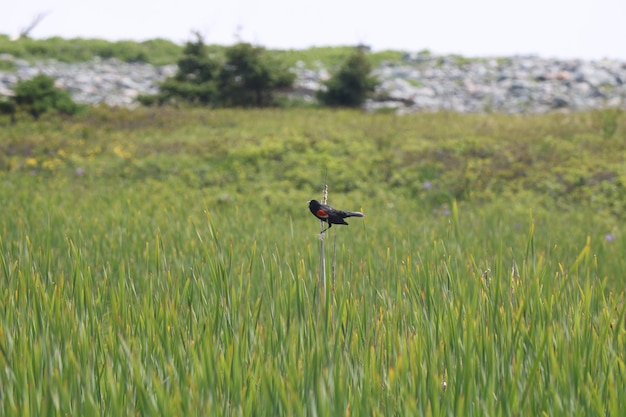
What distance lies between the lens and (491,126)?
42.8 feet

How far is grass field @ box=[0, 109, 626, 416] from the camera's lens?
136 centimetres

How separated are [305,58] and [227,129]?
18.3m

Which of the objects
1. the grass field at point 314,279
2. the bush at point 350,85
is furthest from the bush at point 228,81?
the grass field at point 314,279

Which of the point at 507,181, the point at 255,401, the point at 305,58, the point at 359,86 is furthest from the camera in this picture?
the point at 305,58

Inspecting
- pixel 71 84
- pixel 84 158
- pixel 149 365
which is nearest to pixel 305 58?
pixel 71 84

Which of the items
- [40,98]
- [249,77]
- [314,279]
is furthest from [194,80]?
[314,279]

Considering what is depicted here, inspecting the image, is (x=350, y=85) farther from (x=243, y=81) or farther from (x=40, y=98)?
(x=40, y=98)

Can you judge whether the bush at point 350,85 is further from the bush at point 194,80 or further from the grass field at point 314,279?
the grass field at point 314,279

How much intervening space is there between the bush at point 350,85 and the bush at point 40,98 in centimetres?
716

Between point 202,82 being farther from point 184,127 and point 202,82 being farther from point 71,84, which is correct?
point 71,84

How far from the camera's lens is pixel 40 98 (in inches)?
572

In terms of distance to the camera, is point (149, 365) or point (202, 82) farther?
point (202, 82)

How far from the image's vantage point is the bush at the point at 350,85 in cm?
1808

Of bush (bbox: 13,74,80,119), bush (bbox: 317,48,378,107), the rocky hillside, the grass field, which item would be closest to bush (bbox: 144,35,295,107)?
bush (bbox: 317,48,378,107)
